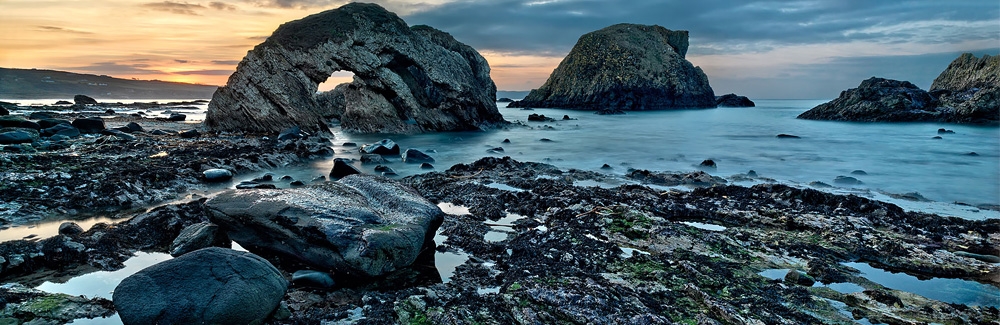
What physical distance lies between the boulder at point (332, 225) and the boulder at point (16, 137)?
14191mm

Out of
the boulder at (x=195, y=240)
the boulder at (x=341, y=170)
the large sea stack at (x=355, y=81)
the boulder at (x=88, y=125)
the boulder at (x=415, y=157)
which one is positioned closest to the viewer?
the boulder at (x=195, y=240)

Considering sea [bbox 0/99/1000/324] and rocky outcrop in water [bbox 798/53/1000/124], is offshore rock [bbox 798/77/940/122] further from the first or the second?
sea [bbox 0/99/1000/324]

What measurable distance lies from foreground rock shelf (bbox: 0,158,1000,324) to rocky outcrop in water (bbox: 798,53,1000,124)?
3945 centimetres

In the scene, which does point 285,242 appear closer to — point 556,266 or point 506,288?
point 506,288

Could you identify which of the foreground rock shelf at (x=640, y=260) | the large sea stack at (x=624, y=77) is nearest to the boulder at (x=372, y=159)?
the foreground rock shelf at (x=640, y=260)

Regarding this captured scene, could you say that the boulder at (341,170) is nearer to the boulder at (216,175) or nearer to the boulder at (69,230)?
the boulder at (216,175)

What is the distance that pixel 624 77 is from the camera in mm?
85562

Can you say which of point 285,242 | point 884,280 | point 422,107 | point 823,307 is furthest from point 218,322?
point 422,107

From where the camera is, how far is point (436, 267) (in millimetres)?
5832

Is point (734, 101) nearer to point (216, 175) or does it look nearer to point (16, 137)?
point (216, 175)

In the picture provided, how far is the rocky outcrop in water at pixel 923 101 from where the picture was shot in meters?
36.3

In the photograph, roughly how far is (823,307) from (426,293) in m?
3.68

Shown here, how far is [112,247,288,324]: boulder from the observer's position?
408 cm

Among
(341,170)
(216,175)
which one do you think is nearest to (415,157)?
(341,170)
